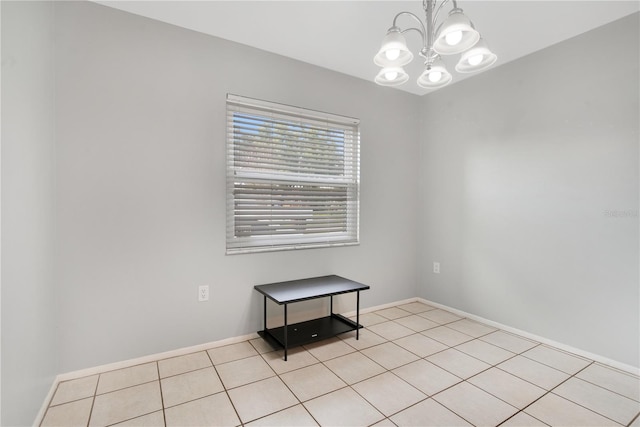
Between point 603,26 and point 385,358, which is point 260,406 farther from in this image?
point 603,26

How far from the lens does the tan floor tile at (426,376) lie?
196cm

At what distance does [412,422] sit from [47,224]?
2.32 meters

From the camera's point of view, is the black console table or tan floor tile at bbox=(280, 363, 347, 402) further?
the black console table

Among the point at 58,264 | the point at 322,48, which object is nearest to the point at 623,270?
the point at 322,48

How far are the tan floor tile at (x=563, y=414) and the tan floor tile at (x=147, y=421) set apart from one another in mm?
2000

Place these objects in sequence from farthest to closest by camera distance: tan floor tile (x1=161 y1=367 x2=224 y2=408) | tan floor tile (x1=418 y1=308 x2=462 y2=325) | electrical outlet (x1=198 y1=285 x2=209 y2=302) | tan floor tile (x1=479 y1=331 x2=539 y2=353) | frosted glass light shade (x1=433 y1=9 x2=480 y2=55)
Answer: tan floor tile (x1=418 y1=308 x2=462 y2=325) < tan floor tile (x1=479 y1=331 x2=539 y2=353) < electrical outlet (x1=198 y1=285 x2=209 y2=302) < tan floor tile (x1=161 y1=367 x2=224 y2=408) < frosted glass light shade (x1=433 y1=9 x2=480 y2=55)

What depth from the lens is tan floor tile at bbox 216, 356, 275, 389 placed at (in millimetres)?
2006

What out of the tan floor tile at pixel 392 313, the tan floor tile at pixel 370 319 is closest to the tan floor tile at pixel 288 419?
the tan floor tile at pixel 370 319

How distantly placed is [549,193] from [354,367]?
2.11 m

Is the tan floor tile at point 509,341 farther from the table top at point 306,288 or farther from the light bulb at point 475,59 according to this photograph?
A: the light bulb at point 475,59

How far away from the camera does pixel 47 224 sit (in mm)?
1792

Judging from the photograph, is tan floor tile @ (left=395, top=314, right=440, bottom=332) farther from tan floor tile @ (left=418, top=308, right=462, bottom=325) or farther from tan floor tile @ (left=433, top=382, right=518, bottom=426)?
tan floor tile @ (left=433, top=382, right=518, bottom=426)

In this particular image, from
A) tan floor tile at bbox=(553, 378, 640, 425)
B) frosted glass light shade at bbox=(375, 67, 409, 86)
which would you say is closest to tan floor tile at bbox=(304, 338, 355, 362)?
tan floor tile at bbox=(553, 378, 640, 425)

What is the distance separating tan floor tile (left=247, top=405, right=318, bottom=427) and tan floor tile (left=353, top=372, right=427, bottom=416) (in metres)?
0.38
